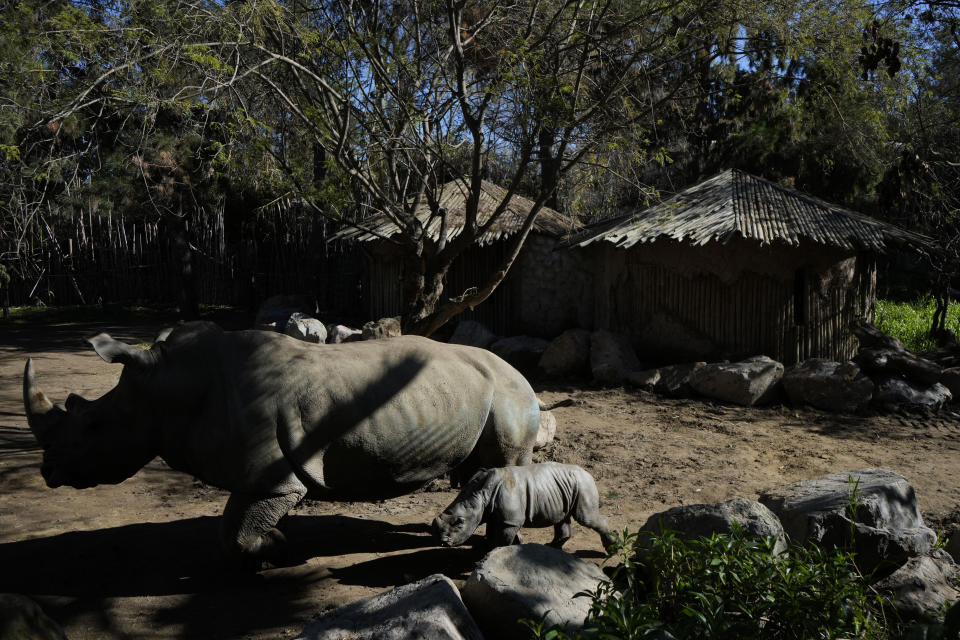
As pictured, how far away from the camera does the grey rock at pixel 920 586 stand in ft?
10.9

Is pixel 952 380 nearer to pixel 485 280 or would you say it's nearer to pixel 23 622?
pixel 485 280

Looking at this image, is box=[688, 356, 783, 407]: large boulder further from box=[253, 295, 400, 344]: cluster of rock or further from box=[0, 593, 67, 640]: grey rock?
box=[0, 593, 67, 640]: grey rock

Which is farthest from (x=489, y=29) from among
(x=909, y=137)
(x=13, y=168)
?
(x=909, y=137)

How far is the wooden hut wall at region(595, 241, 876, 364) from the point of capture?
11.1m

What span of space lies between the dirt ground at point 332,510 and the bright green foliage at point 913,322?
4.26 m

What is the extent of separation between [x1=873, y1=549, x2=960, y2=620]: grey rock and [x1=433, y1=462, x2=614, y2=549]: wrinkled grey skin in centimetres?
145

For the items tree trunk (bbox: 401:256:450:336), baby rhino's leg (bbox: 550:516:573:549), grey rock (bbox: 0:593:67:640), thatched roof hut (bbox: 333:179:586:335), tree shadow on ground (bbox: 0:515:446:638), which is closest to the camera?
grey rock (bbox: 0:593:67:640)

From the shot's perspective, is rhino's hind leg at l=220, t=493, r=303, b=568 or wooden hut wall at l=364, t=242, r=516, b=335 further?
wooden hut wall at l=364, t=242, r=516, b=335

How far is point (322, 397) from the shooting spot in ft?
13.5

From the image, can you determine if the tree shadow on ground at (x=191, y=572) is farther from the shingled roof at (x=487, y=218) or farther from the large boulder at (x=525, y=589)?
the shingled roof at (x=487, y=218)

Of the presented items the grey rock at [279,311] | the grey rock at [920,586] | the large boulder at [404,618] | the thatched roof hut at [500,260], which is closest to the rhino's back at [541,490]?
the large boulder at [404,618]

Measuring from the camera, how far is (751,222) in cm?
1080

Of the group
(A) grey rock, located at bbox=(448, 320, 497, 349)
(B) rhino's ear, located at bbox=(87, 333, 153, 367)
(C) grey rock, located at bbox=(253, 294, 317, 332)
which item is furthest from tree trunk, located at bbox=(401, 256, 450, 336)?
(C) grey rock, located at bbox=(253, 294, 317, 332)

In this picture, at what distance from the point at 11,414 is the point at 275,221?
1189cm
